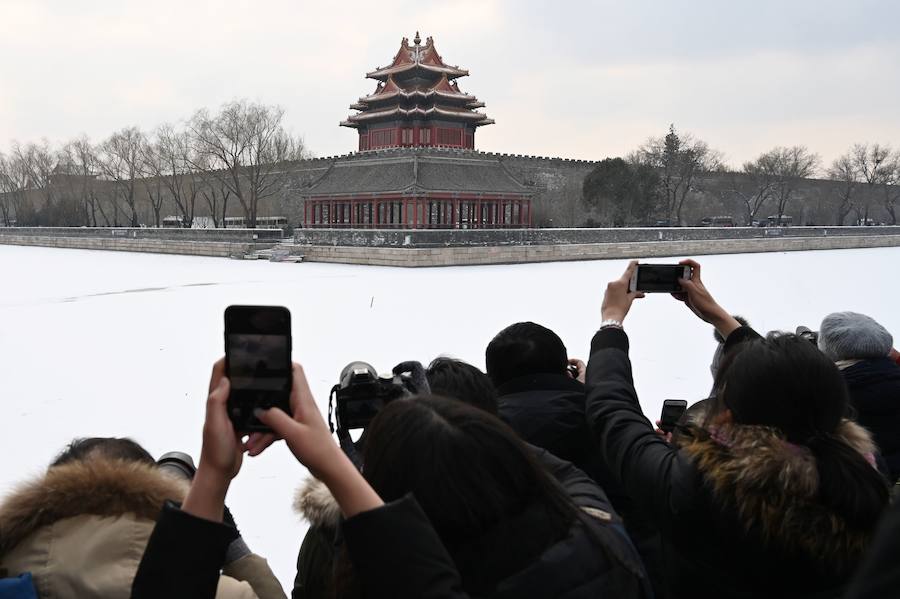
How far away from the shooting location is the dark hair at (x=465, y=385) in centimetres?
189

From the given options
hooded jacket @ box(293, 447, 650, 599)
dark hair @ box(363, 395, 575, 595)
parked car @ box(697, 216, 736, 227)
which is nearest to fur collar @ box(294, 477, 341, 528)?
hooded jacket @ box(293, 447, 650, 599)

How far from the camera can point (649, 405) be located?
214 inches

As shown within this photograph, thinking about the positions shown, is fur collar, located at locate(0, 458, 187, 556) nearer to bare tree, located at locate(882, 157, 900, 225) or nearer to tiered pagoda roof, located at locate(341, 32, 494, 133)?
tiered pagoda roof, located at locate(341, 32, 494, 133)

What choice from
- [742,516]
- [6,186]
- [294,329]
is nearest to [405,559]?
[742,516]

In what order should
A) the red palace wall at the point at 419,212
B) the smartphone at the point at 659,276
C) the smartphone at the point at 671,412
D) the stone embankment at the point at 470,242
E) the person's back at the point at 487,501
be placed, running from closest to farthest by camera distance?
the person's back at the point at 487,501
the smartphone at the point at 659,276
the smartphone at the point at 671,412
the stone embankment at the point at 470,242
the red palace wall at the point at 419,212

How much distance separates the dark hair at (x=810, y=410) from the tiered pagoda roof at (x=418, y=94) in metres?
29.2

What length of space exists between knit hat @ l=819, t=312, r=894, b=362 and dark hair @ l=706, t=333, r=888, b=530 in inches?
46.8

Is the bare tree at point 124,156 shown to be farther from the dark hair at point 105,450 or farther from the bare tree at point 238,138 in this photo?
the dark hair at point 105,450

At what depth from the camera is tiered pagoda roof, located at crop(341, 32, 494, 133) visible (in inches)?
1180

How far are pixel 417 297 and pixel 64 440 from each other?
8164mm

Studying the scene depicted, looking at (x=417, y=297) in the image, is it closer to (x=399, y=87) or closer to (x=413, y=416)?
(x=413, y=416)

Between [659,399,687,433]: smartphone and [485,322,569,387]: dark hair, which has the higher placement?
[485,322,569,387]: dark hair

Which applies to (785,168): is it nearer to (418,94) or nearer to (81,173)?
(418,94)

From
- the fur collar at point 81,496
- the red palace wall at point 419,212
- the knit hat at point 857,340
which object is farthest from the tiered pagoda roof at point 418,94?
the fur collar at point 81,496
